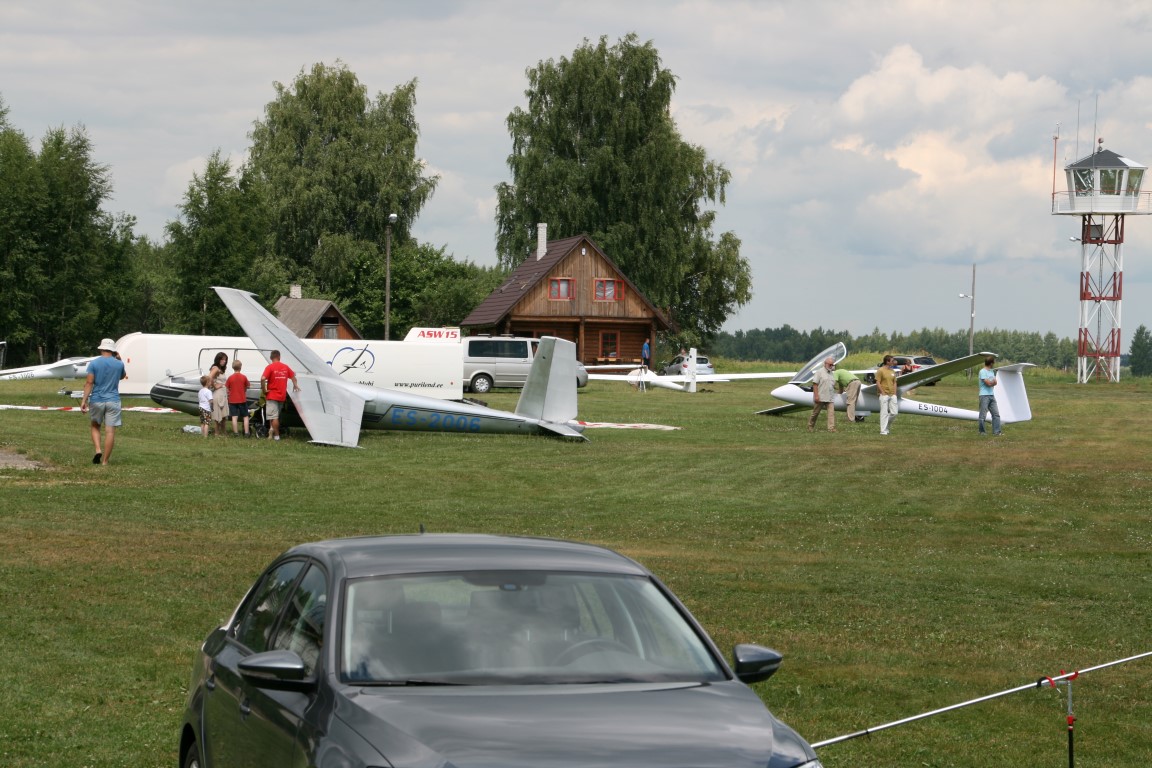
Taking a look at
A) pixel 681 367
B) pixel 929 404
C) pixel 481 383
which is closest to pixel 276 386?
pixel 929 404

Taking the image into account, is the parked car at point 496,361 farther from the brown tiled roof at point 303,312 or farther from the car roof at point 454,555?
the car roof at point 454,555

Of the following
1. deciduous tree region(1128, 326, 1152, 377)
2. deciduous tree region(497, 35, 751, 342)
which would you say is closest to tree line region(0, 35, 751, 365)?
deciduous tree region(497, 35, 751, 342)

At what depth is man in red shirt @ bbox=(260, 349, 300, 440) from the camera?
Answer: 27.5 m

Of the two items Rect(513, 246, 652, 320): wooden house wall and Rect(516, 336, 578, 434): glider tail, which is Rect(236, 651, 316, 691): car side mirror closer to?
Rect(516, 336, 578, 434): glider tail

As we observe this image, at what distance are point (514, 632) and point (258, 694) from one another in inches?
40.3

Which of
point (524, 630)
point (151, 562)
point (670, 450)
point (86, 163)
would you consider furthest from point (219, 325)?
point (524, 630)

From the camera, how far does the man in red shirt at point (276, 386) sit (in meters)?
27.5

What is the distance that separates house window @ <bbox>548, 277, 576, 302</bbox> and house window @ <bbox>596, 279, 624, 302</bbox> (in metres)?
1.60

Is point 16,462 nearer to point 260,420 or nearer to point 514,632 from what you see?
point 260,420

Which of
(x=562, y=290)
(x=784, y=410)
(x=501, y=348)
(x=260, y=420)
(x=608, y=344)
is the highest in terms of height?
(x=562, y=290)

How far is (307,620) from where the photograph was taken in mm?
4957

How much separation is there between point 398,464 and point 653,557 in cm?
1029

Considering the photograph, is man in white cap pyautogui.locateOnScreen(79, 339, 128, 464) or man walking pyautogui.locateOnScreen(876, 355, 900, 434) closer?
man in white cap pyautogui.locateOnScreen(79, 339, 128, 464)

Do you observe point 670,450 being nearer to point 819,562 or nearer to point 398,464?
point 398,464
